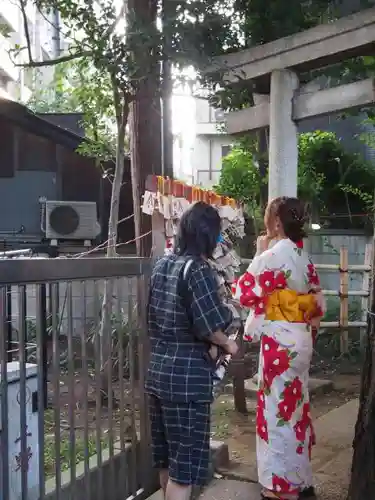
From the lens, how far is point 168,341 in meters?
2.68

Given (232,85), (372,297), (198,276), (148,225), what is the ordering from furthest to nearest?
(148,225) < (232,85) < (372,297) < (198,276)

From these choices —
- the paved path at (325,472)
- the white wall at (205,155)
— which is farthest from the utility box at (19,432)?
the white wall at (205,155)

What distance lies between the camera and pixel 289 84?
4812mm

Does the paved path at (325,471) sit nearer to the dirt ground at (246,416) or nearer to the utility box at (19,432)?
the dirt ground at (246,416)

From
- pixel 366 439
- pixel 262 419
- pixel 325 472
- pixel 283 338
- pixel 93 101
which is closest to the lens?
pixel 366 439

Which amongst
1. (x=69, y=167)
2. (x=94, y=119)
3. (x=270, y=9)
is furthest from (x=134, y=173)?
(x=69, y=167)

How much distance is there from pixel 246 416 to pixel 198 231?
12.0ft

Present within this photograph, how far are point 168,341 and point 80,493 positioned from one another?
79cm

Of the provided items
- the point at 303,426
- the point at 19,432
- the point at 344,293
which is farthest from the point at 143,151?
the point at 344,293

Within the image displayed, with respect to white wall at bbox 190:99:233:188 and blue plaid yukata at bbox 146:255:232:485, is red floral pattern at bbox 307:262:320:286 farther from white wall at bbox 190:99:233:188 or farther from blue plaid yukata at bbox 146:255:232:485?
white wall at bbox 190:99:233:188

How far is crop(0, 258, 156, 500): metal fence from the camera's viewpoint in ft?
7.39

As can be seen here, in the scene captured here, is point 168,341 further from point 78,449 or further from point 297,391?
point 297,391

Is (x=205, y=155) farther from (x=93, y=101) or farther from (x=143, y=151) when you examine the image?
(x=143, y=151)

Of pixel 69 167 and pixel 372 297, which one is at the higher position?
pixel 69 167
